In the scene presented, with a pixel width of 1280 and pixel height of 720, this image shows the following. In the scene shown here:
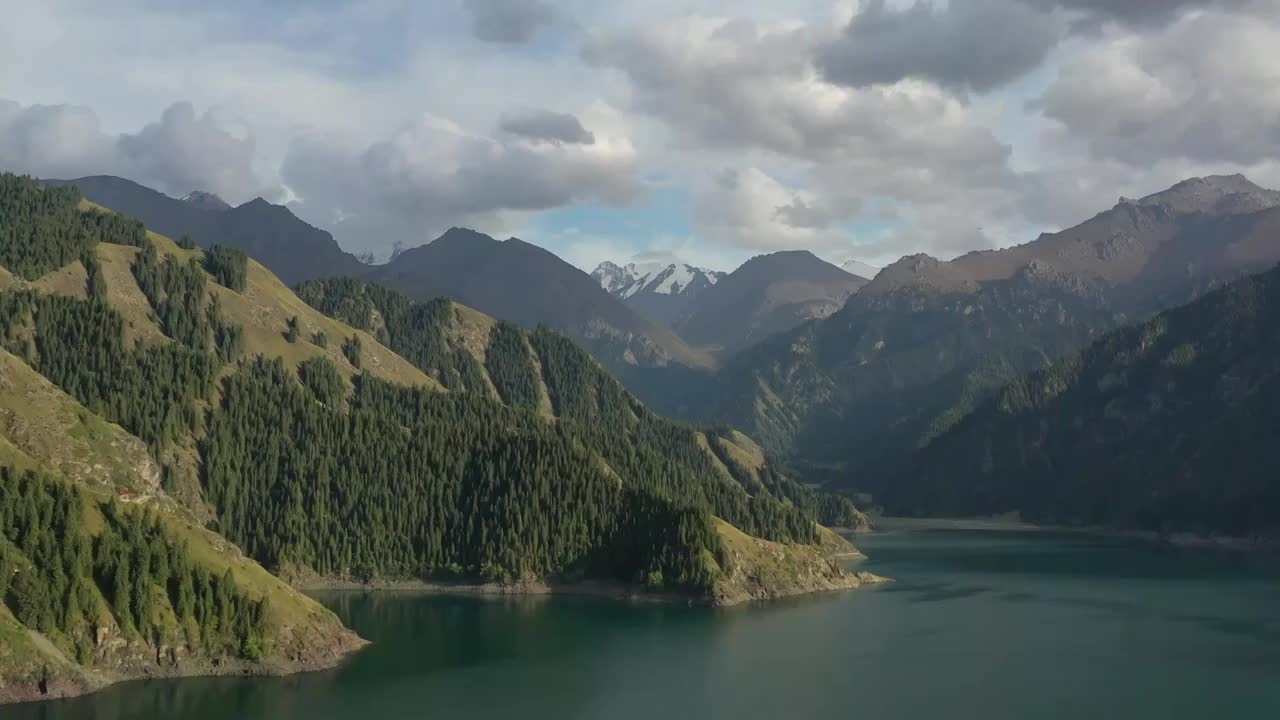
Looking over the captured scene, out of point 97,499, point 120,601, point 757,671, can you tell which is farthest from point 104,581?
point 757,671

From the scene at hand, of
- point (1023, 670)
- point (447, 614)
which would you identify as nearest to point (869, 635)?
point (1023, 670)

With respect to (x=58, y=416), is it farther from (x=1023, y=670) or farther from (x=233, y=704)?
(x=1023, y=670)

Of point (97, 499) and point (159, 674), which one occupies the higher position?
point (97, 499)

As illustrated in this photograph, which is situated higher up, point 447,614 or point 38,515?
point 38,515

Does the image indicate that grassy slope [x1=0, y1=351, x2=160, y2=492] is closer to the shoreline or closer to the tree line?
the tree line

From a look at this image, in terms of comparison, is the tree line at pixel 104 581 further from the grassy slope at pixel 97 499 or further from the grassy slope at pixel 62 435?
the grassy slope at pixel 62 435

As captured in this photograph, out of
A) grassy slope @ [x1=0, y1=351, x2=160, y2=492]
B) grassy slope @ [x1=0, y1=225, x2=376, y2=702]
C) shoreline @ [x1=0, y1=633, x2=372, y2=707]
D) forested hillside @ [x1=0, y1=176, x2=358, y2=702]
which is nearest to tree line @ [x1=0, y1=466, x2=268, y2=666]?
forested hillside @ [x1=0, y1=176, x2=358, y2=702]

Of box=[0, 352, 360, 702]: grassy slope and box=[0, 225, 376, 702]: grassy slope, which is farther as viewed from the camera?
box=[0, 352, 360, 702]: grassy slope

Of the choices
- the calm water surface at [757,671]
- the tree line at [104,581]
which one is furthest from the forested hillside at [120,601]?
the calm water surface at [757,671]

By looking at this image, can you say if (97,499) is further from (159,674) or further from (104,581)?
(159,674)
